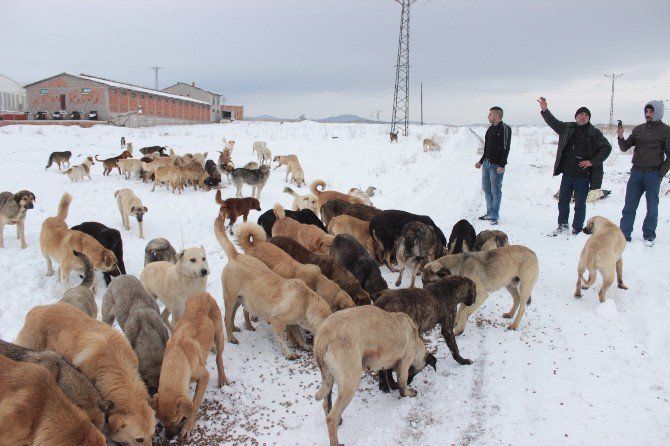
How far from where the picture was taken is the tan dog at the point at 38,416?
2.94 m

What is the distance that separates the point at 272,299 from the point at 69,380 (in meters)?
2.20

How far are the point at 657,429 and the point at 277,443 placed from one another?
3351mm

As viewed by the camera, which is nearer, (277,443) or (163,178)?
(277,443)

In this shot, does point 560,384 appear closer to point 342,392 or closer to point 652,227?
point 342,392

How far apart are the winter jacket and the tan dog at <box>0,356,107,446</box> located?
9.18 metres

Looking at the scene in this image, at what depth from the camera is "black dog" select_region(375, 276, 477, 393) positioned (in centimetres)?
485

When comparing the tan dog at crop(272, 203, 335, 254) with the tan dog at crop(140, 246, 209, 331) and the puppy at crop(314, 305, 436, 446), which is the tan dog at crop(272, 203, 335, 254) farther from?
the puppy at crop(314, 305, 436, 446)

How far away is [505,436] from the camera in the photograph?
3840 millimetres

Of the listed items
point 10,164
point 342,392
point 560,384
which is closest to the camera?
point 342,392

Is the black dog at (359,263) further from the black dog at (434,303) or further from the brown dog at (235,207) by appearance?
the brown dog at (235,207)

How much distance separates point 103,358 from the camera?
3.69 metres

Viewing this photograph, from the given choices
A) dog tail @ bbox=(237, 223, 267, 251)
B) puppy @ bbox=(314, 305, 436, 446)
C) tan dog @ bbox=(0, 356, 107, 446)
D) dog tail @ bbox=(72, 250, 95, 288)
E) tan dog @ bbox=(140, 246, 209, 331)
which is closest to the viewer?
tan dog @ bbox=(0, 356, 107, 446)

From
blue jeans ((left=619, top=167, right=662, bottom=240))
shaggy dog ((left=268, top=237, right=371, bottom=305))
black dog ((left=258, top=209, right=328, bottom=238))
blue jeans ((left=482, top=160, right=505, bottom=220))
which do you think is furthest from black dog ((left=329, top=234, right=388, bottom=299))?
blue jeans ((left=619, top=167, right=662, bottom=240))

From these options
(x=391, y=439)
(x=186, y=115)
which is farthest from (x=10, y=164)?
(x=186, y=115)
